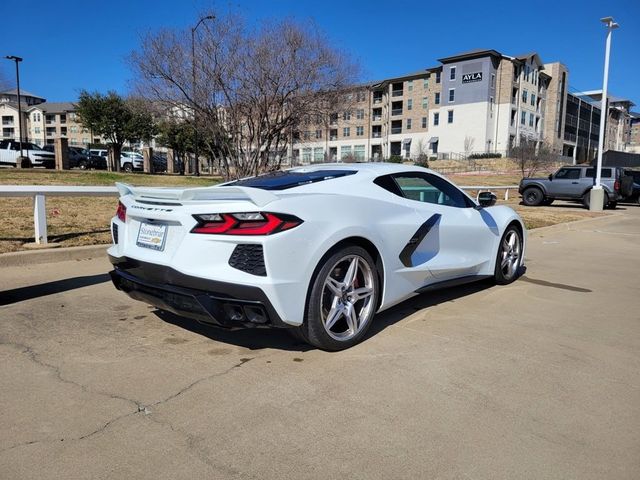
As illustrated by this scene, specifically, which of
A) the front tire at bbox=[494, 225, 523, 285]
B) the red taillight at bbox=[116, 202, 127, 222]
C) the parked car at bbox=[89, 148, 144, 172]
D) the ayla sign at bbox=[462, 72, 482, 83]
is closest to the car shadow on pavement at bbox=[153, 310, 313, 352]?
the red taillight at bbox=[116, 202, 127, 222]

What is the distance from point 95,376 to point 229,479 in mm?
1520

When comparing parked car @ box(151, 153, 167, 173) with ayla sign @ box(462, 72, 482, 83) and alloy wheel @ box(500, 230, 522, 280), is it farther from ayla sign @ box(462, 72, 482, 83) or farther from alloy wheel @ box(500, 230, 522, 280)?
ayla sign @ box(462, 72, 482, 83)

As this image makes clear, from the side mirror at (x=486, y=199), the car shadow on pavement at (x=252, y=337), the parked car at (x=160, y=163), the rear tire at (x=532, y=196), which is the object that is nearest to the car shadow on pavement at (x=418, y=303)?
the car shadow on pavement at (x=252, y=337)

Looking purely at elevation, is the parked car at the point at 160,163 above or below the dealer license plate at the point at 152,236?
above

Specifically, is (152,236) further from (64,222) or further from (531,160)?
(531,160)

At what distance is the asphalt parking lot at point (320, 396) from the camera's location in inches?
96.7

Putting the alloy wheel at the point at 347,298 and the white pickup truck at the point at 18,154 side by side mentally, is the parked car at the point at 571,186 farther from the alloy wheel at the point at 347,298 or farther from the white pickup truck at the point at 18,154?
the white pickup truck at the point at 18,154

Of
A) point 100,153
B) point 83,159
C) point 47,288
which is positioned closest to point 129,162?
point 100,153

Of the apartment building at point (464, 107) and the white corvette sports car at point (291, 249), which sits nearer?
the white corvette sports car at point (291, 249)

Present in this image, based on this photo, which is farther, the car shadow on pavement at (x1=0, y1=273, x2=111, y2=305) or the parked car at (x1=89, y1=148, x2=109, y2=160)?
the parked car at (x1=89, y1=148, x2=109, y2=160)

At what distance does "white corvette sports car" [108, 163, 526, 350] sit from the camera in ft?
10.8

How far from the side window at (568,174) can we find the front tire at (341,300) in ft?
64.1

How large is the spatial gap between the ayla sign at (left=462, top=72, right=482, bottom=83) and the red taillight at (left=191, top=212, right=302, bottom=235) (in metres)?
70.7

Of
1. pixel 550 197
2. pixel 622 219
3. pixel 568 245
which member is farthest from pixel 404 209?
pixel 550 197
